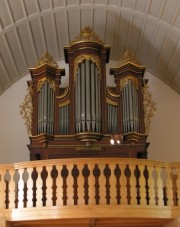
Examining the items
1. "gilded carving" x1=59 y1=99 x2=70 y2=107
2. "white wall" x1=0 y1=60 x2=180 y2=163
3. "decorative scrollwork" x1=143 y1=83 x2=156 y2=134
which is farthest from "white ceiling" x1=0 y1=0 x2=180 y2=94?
"gilded carving" x1=59 y1=99 x2=70 y2=107

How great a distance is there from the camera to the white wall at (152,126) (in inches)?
564

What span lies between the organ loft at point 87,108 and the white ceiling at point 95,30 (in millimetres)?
828

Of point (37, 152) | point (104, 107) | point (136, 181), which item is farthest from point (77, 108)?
point (136, 181)

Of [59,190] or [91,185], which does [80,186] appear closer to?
[91,185]

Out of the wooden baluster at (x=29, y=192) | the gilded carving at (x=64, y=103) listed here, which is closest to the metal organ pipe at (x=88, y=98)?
the gilded carving at (x=64, y=103)

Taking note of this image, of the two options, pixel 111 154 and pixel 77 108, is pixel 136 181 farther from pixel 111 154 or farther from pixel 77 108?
pixel 77 108

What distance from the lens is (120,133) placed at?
40.9ft

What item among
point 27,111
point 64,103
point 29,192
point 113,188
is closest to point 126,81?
point 64,103

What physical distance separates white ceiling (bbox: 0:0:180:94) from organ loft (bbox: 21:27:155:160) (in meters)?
0.83

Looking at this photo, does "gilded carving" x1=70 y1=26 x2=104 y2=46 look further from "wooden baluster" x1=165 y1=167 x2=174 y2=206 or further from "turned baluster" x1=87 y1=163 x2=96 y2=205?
"wooden baluster" x1=165 y1=167 x2=174 y2=206

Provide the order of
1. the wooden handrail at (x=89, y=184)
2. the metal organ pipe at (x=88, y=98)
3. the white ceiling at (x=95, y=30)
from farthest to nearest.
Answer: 1. the white ceiling at (x=95, y=30)
2. the metal organ pipe at (x=88, y=98)
3. the wooden handrail at (x=89, y=184)

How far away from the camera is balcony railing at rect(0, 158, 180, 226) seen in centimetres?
1012

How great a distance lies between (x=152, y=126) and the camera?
14641 millimetres

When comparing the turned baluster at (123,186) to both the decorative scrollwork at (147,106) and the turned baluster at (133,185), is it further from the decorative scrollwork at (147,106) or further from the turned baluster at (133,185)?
the decorative scrollwork at (147,106)
